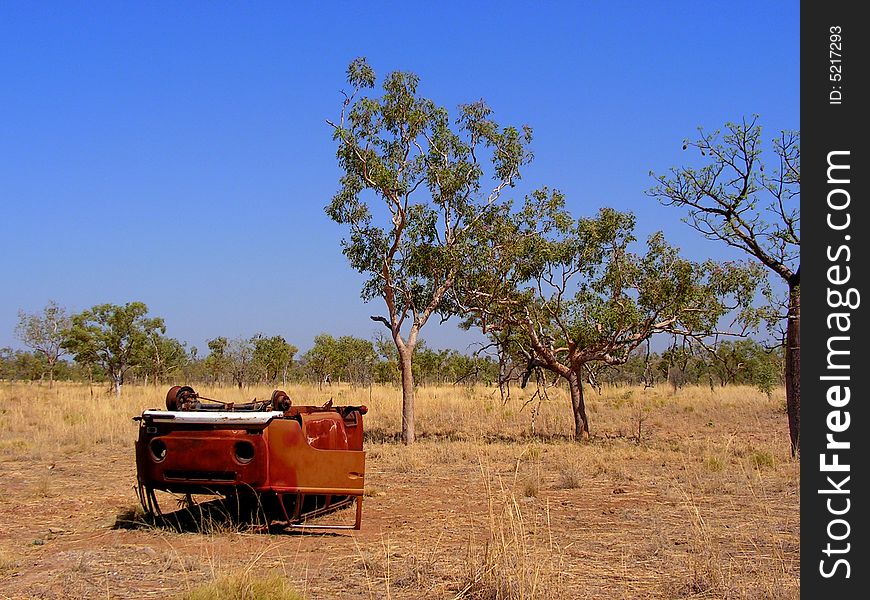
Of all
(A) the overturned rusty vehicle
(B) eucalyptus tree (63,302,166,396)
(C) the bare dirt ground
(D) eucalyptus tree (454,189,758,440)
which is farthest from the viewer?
(B) eucalyptus tree (63,302,166,396)

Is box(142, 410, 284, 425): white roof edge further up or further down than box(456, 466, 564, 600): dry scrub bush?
further up

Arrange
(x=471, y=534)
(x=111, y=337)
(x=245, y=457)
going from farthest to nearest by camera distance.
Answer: (x=111, y=337) < (x=245, y=457) < (x=471, y=534)

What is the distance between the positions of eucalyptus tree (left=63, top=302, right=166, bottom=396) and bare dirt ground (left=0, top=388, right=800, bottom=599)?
1046 inches

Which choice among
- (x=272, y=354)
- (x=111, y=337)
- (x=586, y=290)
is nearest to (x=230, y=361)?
(x=272, y=354)

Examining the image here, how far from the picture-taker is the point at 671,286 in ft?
60.3

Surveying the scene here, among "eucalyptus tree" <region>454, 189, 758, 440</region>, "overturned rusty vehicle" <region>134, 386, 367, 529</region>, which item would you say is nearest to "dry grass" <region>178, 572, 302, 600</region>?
"overturned rusty vehicle" <region>134, 386, 367, 529</region>

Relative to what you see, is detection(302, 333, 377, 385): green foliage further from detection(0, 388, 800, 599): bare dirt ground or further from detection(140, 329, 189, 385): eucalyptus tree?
detection(0, 388, 800, 599): bare dirt ground

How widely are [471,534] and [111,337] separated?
39178mm

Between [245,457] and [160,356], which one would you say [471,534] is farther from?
[160,356]

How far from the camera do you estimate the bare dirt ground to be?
630 centimetres

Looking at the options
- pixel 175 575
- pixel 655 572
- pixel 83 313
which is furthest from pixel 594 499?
pixel 83 313

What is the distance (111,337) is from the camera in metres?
43.0
